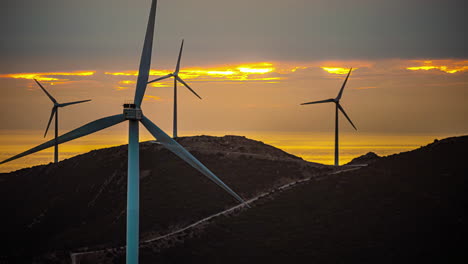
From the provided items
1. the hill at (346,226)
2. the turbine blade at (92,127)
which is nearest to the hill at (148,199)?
the hill at (346,226)

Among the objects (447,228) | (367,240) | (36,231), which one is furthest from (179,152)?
(36,231)

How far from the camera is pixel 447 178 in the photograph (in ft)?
498

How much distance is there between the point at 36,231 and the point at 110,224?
3410 cm

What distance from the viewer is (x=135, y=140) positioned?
68.1 m

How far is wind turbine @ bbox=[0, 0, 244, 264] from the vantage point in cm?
6656

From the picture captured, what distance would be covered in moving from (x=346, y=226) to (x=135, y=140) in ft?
247

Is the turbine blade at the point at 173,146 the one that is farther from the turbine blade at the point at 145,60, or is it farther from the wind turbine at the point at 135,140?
the turbine blade at the point at 145,60

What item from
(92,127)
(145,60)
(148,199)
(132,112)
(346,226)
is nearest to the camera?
(132,112)

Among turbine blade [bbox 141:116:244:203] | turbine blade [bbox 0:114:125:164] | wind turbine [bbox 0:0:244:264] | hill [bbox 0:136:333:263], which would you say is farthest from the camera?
hill [bbox 0:136:333:263]

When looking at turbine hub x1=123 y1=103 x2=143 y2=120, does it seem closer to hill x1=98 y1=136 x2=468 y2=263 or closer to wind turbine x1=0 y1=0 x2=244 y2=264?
wind turbine x1=0 y1=0 x2=244 y2=264

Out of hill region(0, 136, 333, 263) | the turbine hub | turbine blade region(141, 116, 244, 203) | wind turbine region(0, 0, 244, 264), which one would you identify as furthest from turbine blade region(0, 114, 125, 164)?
hill region(0, 136, 333, 263)

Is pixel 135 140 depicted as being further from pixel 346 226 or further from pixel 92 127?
pixel 346 226

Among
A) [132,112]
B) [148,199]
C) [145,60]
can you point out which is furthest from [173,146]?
[148,199]

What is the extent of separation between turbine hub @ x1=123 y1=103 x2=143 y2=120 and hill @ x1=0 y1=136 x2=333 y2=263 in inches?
3036
